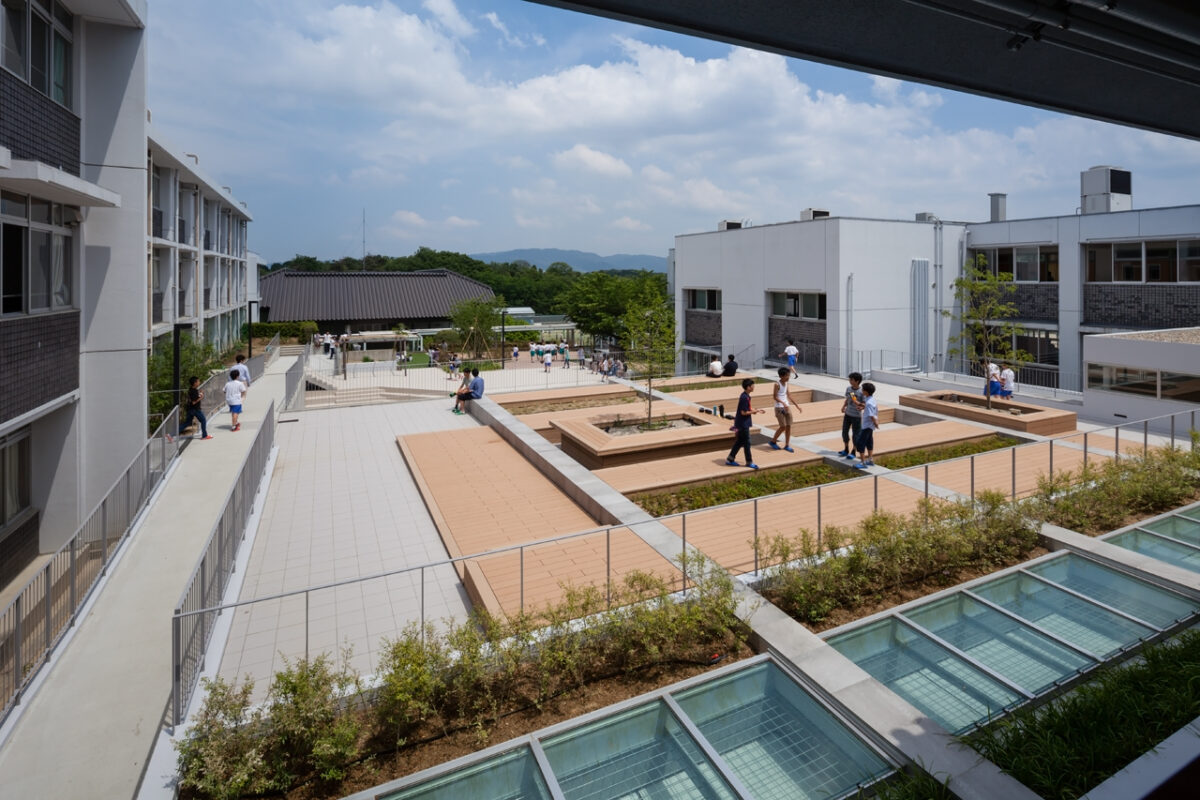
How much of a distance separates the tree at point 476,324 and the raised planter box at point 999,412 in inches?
1112

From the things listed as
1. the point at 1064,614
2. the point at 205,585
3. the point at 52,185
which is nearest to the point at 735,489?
the point at 1064,614

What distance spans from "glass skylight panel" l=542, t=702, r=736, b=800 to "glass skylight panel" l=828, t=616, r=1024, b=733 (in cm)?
186

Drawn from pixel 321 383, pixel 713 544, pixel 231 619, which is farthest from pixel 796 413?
pixel 321 383

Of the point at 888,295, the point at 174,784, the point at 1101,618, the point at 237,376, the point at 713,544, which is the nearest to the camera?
the point at 174,784

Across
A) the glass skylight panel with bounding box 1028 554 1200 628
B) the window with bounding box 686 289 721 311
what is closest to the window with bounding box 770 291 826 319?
the window with bounding box 686 289 721 311

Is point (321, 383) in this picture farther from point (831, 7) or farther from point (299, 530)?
Answer: point (831, 7)

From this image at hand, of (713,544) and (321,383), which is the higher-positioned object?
(321,383)

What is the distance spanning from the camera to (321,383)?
30.7m

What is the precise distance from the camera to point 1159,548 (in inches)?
324

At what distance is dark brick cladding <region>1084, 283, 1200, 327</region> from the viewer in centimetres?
2155

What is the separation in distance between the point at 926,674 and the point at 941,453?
9.31 m

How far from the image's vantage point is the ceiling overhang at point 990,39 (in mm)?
3756

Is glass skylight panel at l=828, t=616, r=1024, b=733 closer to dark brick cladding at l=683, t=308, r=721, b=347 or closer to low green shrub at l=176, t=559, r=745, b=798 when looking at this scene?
low green shrub at l=176, t=559, r=745, b=798

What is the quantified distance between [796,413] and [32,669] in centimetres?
1539
